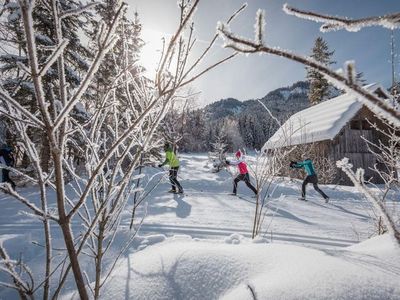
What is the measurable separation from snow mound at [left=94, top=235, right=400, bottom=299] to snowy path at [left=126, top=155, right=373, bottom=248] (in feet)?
6.11

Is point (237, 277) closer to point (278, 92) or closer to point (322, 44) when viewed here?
point (322, 44)

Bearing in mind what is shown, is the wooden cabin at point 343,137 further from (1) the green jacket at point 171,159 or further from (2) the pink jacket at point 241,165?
(1) the green jacket at point 171,159

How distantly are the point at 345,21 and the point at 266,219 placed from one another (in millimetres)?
6350

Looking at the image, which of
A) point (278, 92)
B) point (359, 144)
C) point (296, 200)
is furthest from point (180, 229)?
point (278, 92)

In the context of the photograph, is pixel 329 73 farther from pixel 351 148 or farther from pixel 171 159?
pixel 351 148

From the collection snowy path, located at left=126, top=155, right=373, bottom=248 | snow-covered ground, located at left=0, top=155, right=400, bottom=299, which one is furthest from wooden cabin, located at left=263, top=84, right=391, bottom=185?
snow-covered ground, located at left=0, top=155, right=400, bottom=299

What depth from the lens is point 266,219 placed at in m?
6.46

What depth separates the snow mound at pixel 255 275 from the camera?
5.03ft

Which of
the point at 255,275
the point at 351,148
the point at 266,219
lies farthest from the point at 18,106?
the point at 351,148

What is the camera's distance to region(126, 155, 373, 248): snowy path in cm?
509

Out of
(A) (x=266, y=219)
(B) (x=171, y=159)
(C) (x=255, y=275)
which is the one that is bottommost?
(A) (x=266, y=219)

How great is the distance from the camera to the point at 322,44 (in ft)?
120

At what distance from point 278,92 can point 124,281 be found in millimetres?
168920

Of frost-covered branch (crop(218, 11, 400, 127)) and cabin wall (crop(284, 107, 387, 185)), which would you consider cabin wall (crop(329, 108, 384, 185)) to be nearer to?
cabin wall (crop(284, 107, 387, 185))
